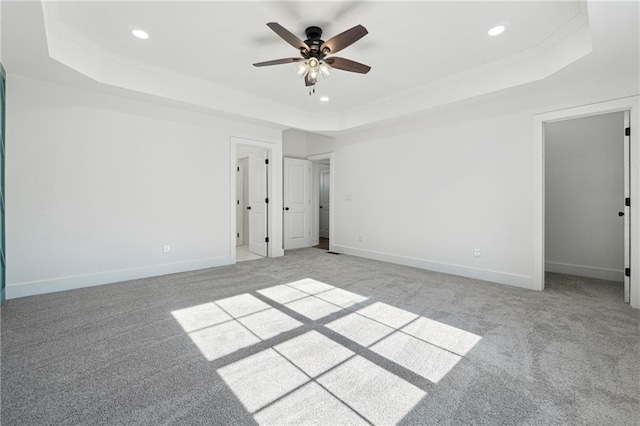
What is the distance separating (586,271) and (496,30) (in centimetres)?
395

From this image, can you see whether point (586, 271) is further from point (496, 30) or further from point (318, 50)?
point (318, 50)

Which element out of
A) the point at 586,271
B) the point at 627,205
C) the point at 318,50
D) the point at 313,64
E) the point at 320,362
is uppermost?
the point at 318,50

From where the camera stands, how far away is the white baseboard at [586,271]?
13.7 feet

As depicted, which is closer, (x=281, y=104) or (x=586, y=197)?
(x=586, y=197)

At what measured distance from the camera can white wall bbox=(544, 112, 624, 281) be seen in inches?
167

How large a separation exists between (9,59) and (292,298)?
3.88 metres

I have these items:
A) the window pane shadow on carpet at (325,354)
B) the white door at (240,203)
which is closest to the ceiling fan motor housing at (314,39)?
the window pane shadow on carpet at (325,354)

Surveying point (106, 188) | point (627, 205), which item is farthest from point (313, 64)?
point (627, 205)

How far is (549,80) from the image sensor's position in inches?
133

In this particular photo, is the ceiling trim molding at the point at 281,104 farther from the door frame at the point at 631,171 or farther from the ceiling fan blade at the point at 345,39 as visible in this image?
the ceiling fan blade at the point at 345,39

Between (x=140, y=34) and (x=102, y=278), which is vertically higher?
(x=140, y=34)

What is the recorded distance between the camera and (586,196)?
176 inches

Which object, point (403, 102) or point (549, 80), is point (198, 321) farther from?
point (549, 80)

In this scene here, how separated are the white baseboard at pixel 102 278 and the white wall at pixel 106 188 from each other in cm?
1
